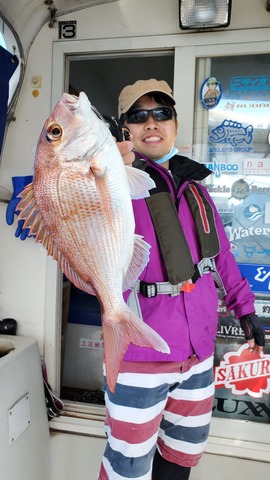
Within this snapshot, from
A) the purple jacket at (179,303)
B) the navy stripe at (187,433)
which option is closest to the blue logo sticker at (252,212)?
the purple jacket at (179,303)

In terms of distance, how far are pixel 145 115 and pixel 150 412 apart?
1.31 metres

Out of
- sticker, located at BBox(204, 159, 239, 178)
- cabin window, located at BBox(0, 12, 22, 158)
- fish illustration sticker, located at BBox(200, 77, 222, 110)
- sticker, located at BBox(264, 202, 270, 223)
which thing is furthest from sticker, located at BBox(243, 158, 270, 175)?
cabin window, located at BBox(0, 12, 22, 158)

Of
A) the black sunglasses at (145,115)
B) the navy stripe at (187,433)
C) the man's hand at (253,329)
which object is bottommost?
the navy stripe at (187,433)

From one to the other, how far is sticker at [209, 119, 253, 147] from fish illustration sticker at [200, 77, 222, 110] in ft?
0.52

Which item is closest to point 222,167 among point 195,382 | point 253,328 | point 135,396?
point 253,328

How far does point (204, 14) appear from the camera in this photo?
2.37 m

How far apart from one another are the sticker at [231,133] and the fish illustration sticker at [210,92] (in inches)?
6.2

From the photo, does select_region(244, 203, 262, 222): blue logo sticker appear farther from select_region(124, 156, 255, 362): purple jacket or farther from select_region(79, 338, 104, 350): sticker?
select_region(79, 338, 104, 350): sticker

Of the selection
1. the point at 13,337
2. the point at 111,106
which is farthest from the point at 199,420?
the point at 111,106

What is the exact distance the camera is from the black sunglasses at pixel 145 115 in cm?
173

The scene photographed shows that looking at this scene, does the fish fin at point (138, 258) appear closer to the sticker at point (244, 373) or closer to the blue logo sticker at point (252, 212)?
the blue logo sticker at point (252, 212)

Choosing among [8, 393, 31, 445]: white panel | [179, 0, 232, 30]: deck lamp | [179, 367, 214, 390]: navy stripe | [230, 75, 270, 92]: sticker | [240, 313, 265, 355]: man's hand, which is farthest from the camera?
[230, 75, 270, 92]: sticker

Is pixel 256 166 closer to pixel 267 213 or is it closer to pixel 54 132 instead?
pixel 267 213

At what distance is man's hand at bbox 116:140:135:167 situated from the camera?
124 centimetres
